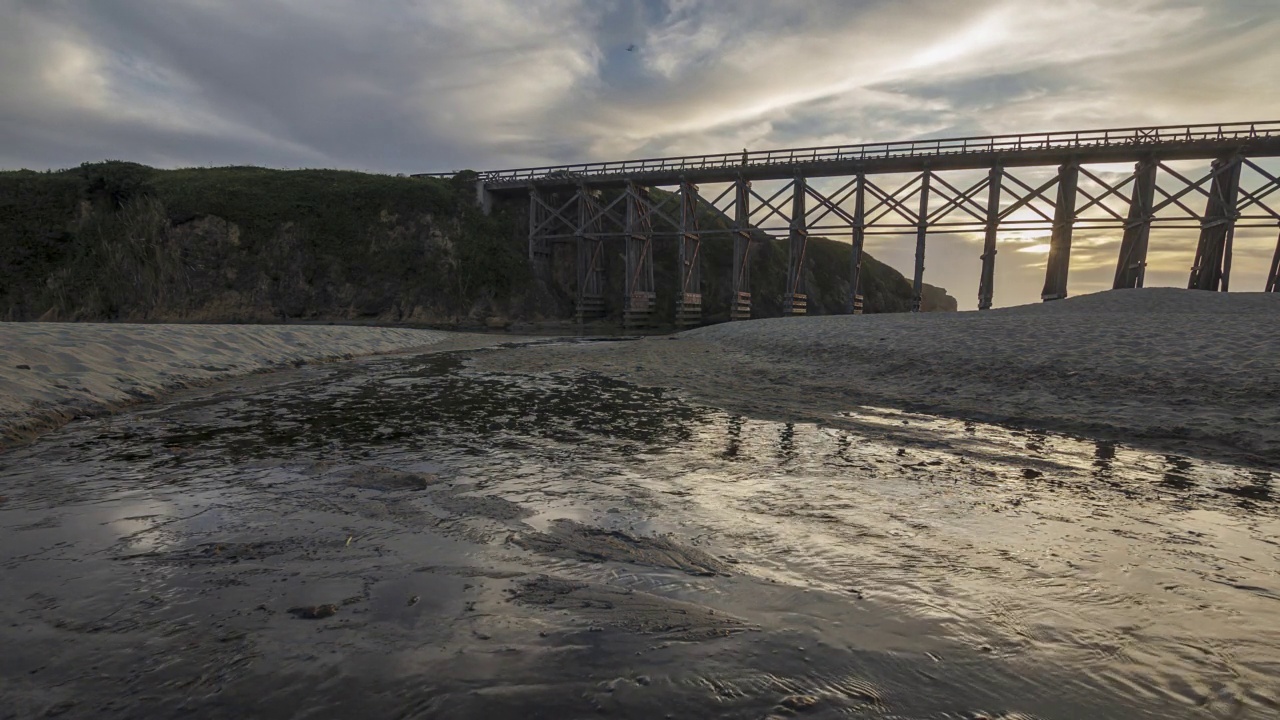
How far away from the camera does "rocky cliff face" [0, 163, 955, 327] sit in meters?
40.8

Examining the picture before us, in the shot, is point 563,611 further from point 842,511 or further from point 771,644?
point 842,511

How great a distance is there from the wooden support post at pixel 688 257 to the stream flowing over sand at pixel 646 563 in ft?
108

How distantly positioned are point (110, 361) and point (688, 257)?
3512cm

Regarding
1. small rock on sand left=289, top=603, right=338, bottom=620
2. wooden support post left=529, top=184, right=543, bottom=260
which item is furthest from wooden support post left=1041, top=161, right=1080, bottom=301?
small rock on sand left=289, top=603, right=338, bottom=620

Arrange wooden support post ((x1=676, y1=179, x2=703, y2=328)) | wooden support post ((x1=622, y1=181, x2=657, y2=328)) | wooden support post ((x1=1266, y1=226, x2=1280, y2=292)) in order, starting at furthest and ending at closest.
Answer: wooden support post ((x1=622, y1=181, x2=657, y2=328)) → wooden support post ((x1=676, y1=179, x2=703, y2=328)) → wooden support post ((x1=1266, y1=226, x2=1280, y2=292))

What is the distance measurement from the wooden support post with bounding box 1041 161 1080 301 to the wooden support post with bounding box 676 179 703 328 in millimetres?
20997

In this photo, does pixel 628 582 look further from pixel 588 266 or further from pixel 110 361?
pixel 588 266

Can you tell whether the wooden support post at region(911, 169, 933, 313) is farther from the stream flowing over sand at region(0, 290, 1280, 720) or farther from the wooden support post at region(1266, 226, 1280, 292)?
the stream flowing over sand at region(0, 290, 1280, 720)

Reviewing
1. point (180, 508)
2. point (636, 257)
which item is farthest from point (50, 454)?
point (636, 257)

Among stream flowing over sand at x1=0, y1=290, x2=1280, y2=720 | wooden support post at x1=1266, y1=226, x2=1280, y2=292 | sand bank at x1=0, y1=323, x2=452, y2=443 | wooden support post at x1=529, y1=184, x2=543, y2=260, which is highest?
wooden support post at x1=529, y1=184, x2=543, y2=260

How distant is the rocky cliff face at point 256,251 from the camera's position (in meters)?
40.8

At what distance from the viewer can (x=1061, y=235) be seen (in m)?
31.5

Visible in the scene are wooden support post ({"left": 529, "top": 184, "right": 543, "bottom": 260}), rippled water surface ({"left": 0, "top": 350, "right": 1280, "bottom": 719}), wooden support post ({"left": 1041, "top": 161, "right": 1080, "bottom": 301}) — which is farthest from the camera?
wooden support post ({"left": 529, "top": 184, "right": 543, "bottom": 260})

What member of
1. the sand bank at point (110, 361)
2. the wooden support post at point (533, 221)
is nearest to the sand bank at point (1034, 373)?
the sand bank at point (110, 361)
